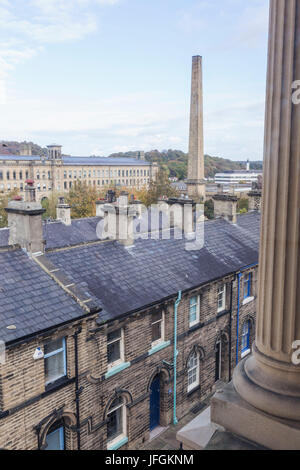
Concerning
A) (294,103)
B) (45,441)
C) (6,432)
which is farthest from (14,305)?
(294,103)

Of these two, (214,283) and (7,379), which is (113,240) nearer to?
(214,283)

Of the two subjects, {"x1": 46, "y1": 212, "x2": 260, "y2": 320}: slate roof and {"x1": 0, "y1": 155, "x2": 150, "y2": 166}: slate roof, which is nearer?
{"x1": 46, "y1": 212, "x2": 260, "y2": 320}: slate roof

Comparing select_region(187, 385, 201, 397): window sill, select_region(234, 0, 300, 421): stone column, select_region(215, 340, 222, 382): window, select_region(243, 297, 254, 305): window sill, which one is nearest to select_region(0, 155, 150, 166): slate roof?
select_region(243, 297, 254, 305): window sill

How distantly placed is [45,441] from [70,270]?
5.25 metres

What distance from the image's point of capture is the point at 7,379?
970 cm

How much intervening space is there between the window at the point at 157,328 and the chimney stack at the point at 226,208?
1059 centimetres

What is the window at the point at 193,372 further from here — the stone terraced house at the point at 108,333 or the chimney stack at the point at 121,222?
the chimney stack at the point at 121,222

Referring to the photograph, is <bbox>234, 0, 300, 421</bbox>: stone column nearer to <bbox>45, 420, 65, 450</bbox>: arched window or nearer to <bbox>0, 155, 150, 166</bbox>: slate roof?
<bbox>45, 420, 65, 450</bbox>: arched window

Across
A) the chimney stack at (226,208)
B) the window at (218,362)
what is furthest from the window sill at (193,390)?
the chimney stack at (226,208)

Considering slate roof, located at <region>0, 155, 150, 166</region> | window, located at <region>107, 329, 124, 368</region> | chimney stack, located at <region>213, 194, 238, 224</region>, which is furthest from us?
slate roof, located at <region>0, 155, 150, 166</region>

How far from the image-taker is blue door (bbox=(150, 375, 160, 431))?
15109 mm

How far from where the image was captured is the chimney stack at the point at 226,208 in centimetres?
2325

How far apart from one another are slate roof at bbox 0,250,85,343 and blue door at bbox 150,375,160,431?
5461mm
